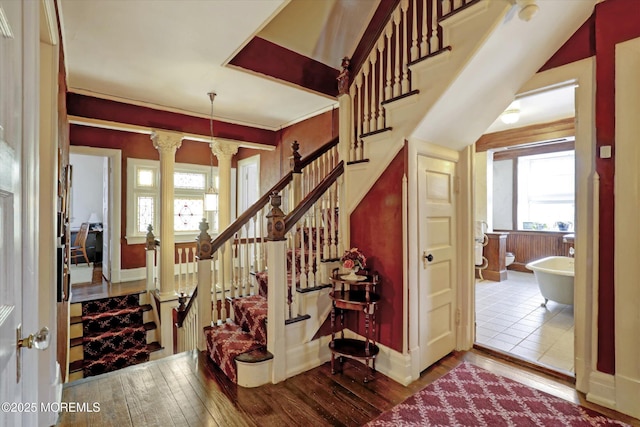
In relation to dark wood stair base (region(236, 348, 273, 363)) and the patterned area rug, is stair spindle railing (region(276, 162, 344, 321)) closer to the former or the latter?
dark wood stair base (region(236, 348, 273, 363))

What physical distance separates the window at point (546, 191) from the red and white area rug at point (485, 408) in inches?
221

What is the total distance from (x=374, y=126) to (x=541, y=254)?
5.87m

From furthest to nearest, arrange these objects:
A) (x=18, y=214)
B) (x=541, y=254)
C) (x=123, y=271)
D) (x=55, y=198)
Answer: (x=541, y=254) → (x=123, y=271) → (x=55, y=198) → (x=18, y=214)

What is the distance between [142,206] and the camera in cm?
602

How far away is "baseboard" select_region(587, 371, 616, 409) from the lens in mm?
2072

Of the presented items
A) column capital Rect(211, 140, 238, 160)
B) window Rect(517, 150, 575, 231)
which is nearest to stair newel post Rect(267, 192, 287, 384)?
column capital Rect(211, 140, 238, 160)

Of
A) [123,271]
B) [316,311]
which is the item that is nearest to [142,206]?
[123,271]

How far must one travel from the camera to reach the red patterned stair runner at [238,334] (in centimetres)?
247

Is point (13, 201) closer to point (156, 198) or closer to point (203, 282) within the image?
point (203, 282)

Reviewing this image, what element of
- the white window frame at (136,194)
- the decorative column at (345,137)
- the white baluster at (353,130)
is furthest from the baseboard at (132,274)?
the white baluster at (353,130)

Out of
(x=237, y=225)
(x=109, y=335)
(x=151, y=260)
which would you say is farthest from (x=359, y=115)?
(x=109, y=335)

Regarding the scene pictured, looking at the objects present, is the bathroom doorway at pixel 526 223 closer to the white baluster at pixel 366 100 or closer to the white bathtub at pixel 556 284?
the white bathtub at pixel 556 284

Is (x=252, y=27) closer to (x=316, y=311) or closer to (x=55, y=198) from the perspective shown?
(x=55, y=198)

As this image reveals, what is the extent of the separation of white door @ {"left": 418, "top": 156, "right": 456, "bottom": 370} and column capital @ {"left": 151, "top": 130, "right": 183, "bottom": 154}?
348 cm
